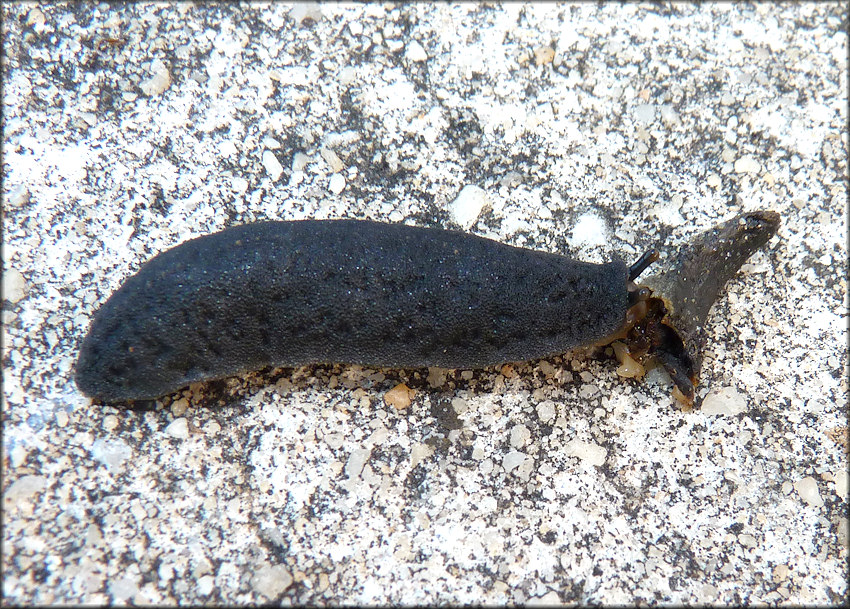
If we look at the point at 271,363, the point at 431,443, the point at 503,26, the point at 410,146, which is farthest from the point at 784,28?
the point at 271,363

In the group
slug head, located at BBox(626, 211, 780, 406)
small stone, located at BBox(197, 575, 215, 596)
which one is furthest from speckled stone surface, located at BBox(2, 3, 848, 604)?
slug head, located at BBox(626, 211, 780, 406)

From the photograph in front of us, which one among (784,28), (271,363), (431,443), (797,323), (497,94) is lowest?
(431,443)

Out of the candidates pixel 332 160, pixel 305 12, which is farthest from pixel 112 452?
pixel 305 12

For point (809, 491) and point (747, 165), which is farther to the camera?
point (747, 165)

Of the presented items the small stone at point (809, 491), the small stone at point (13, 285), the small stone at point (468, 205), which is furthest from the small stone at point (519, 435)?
the small stone at point (13, 285)

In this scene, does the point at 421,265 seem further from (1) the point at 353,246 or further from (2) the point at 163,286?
(2) the point at 163,286

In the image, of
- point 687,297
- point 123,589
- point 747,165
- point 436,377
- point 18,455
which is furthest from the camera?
point 747,165

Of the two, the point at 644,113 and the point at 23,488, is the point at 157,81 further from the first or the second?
the point at 644,113
